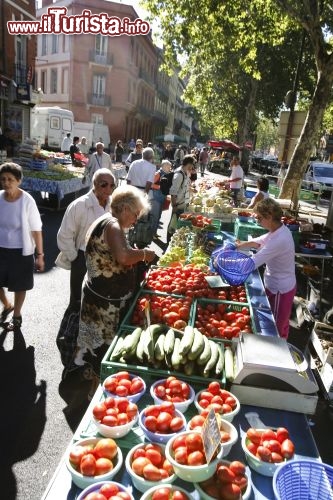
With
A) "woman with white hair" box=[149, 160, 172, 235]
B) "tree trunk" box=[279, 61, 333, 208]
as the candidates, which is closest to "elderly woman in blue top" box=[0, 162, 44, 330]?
"woman with white hair" box=[149, 160, 172, 235]

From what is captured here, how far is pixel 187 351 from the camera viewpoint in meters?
2.67

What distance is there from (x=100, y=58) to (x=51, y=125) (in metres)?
15.3

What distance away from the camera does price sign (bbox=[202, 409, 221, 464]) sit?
5.58ft

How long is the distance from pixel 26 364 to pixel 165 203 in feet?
20.3

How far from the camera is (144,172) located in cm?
851

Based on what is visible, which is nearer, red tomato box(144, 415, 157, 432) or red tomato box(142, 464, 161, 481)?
red tomato box(142, 464, 161, 481)

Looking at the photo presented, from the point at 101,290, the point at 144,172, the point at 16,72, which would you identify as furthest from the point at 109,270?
the point at 16,72

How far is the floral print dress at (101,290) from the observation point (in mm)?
3037

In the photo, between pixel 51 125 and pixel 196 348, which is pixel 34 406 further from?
pixel 51 125

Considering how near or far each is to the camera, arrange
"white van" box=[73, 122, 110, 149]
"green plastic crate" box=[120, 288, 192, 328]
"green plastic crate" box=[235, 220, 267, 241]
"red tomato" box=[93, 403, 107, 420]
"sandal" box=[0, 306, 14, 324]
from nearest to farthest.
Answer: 1. "red tomato" box=[93, 403, 107, 420]
2. "green plastic crate" box=[120, 288, 192, 328]
3. "sandal" box=[0, 306, 14, 324]
4. "green plastic crate" box=[235, 220, 267, 241]
5. "white van" box=[73, 122, 110, 149]

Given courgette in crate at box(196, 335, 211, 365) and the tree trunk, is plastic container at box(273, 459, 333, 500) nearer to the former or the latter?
courgette in crate at box(196, 335, 211, 365)

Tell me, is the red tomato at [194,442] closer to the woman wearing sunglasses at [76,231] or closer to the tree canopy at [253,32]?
the woman wearing sunglasses at [76,231]

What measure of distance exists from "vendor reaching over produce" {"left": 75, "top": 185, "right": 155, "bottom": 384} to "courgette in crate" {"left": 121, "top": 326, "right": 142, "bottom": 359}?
0.39 meters

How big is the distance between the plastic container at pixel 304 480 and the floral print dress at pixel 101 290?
1817 millimetres
